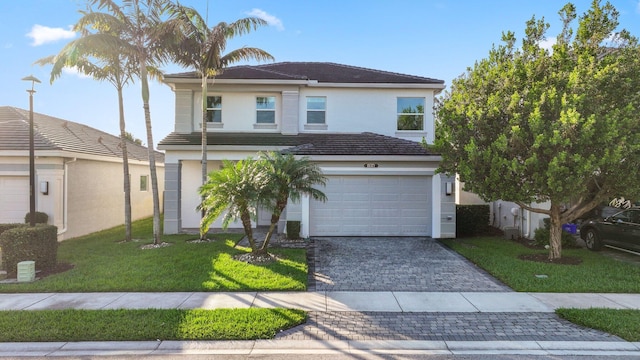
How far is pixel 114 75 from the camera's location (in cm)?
1285

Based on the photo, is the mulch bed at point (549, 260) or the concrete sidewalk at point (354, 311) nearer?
the concrete sidewalk at point (354, 311)

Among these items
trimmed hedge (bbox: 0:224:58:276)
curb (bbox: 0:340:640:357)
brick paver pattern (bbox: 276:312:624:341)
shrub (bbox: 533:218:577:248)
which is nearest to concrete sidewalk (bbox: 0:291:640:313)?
brick paver pattern (bbox: 276:312:624:341)

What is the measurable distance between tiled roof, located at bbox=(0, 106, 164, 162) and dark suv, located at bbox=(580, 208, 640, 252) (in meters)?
19.5

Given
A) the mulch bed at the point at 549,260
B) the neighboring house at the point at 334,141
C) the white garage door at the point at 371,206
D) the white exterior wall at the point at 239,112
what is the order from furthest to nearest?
1. the white exterior wall at the point at 239,112
2. the white garage door at the point at 371,206
3. the neighboring house at the point at 334,141
4. the mulch bed at the point at 549,260

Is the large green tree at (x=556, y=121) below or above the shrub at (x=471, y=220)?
above

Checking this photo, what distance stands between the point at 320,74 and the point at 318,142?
4.54m

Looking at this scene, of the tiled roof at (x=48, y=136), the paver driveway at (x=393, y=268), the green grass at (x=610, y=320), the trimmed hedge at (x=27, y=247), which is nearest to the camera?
the green grass at (x=610, y=320)

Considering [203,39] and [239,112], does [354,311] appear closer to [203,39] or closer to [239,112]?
[203,39]

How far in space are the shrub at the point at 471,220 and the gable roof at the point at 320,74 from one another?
603 centimetres

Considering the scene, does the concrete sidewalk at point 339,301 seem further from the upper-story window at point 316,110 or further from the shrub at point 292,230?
the upper-story window at point 316,110

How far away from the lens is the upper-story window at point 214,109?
1566cm

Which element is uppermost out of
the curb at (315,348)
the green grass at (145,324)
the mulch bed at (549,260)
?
the mulch bed at (549,260)

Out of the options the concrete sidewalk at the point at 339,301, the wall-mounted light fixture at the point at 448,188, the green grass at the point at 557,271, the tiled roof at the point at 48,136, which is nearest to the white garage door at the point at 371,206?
the wall-mounted light fixture at the point at 448,188

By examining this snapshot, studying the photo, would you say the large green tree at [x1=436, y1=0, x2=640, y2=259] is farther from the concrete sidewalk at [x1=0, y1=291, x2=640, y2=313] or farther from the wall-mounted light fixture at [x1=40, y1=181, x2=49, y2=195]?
the wall-mounted light fixture at [x1=40, y1=181, x2=49, y2=195]
